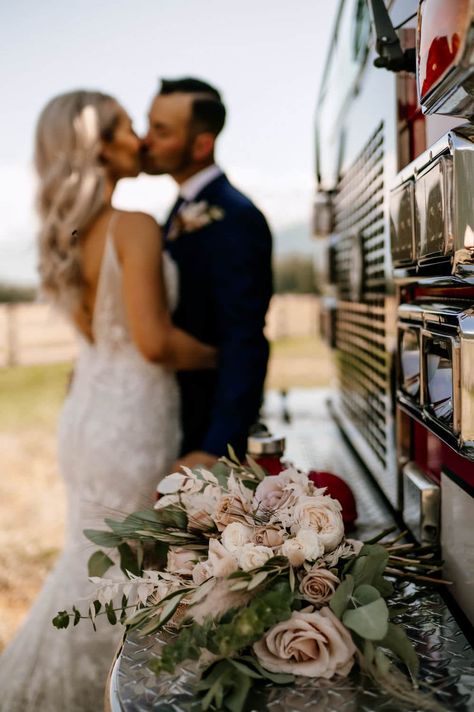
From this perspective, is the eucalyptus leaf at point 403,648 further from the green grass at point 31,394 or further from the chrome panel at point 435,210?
the green grass at point 31,394

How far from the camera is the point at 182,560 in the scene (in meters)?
0.81

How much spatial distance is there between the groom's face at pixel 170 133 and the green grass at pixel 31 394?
245 inches

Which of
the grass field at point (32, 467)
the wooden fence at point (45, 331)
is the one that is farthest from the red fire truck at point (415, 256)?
the wooden fence at point (45, 331)

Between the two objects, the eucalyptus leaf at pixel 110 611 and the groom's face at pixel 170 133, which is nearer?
the eucalyptus leaf at pixel 110 611

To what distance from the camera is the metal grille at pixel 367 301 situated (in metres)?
1.30

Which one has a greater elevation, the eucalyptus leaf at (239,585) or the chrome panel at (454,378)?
the chrome panel at (454,378)

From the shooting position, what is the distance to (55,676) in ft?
6.61

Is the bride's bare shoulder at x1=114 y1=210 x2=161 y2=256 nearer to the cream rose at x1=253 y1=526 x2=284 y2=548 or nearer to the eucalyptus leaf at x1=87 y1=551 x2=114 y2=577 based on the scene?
the eucalyptus leaf at x1=87 y1=551 x2=114 y2=577

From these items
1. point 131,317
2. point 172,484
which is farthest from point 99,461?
point 172,484

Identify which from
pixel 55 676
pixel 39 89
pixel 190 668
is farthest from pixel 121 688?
pixel 39 89

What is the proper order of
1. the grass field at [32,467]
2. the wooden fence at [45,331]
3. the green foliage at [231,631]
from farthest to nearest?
the wooden fence at [45,331]
the grass field at [32,467]
the green foliage at [231,631]

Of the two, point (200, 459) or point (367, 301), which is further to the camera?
point (200, 459)

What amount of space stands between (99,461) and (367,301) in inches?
43.8

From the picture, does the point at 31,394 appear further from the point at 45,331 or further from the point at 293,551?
the point at 293,551
